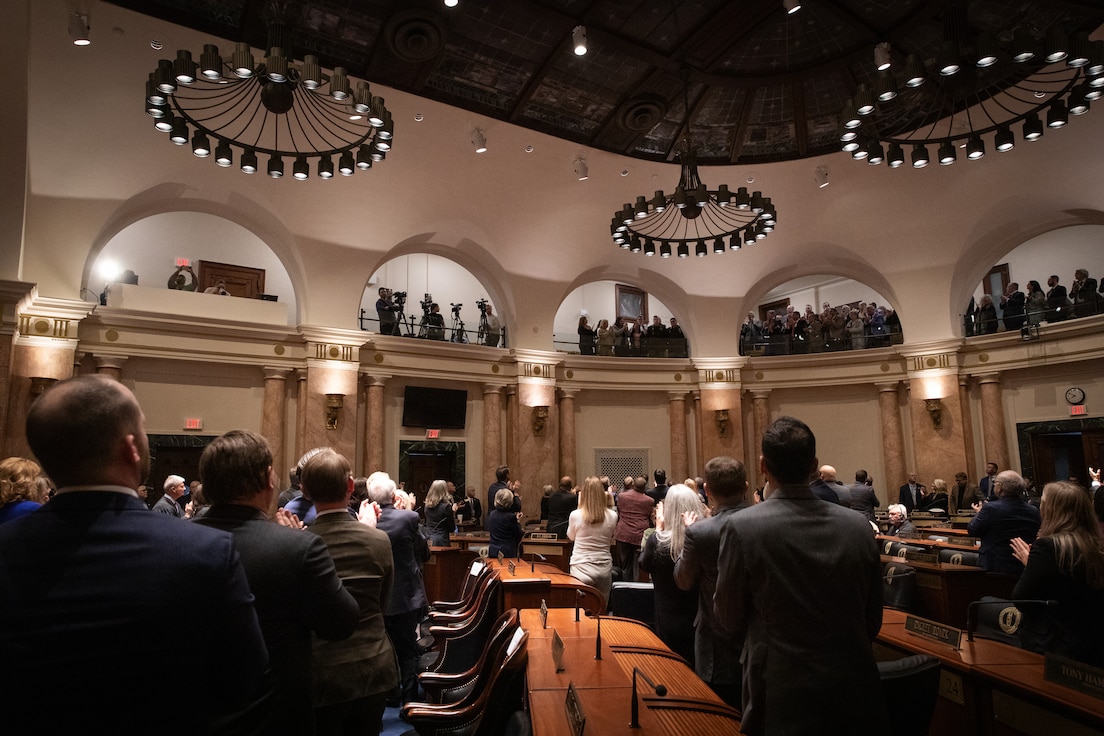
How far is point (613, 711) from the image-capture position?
2.33 meters

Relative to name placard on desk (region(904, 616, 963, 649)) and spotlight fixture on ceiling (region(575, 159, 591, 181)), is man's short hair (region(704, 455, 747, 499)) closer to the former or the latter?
name placard on desk (region(904, 616, 963, 649))

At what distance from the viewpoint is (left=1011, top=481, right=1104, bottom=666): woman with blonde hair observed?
3.00 m

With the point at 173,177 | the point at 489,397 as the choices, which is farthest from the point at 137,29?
the point at 489,397

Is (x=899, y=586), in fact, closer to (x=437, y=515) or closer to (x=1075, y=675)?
(x=1075, y=675)

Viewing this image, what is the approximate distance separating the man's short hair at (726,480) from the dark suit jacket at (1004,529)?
3354 millimetres

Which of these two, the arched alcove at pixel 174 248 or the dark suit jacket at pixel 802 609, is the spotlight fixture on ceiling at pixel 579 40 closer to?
the arched alcove at pixel 174 248

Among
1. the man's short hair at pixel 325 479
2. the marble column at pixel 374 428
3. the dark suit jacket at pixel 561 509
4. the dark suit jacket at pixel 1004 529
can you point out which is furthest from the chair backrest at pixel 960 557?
the marble column at pixel 374 428

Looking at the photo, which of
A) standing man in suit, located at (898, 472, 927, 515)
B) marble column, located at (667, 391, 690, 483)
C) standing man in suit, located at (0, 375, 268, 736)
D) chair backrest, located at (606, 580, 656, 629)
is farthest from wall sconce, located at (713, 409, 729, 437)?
standing man in suit, located at (0, 375, 268, 736)

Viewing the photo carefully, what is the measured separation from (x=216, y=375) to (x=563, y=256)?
288 inches

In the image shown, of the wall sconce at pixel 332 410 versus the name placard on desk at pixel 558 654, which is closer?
the name placard on desk at pixel 558 654

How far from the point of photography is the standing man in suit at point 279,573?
6.48ft

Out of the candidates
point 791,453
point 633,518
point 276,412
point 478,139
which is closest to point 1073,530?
point 791,453

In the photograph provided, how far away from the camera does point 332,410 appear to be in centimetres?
1211

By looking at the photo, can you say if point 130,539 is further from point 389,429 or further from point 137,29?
point 389,429
